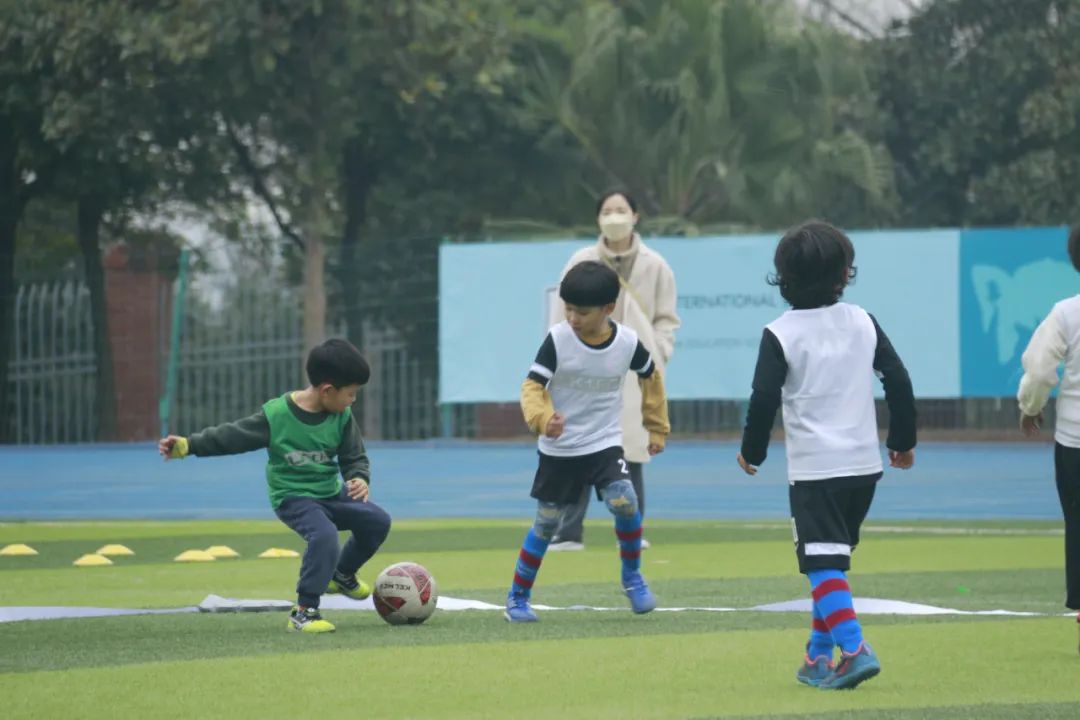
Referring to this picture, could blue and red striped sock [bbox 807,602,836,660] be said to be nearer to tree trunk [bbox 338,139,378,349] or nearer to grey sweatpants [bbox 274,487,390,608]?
grey sweatpants [bbox 274,487,390,608]

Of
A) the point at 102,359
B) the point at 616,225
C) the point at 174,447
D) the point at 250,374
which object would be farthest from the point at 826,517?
the point at 102,359

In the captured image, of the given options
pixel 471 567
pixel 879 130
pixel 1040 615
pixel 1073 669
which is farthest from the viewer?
pixel 879 130

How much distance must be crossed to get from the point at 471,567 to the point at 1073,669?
17.1 feet

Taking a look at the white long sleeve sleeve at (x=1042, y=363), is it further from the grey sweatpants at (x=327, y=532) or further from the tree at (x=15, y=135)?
the tree at (x=15, y=135)

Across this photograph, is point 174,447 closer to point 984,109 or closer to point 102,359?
point 102,359

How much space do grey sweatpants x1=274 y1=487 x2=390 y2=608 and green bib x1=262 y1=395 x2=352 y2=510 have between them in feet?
0.15

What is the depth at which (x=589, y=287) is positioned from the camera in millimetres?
8625

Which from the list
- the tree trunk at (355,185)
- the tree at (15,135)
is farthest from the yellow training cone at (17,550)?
the tree trunk at (355,185)

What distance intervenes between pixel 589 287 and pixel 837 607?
2519 millimetres

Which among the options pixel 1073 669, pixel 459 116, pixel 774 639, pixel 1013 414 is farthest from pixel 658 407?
pixel 459 116

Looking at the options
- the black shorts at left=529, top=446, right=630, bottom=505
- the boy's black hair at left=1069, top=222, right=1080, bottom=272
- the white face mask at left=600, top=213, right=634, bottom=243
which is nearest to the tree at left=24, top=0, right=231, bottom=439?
the white face mask at left=600, top=213, right=634, bottom=243

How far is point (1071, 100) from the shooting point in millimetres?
32406

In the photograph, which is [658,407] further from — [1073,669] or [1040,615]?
[1073,669]

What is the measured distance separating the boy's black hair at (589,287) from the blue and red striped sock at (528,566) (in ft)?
3.16
